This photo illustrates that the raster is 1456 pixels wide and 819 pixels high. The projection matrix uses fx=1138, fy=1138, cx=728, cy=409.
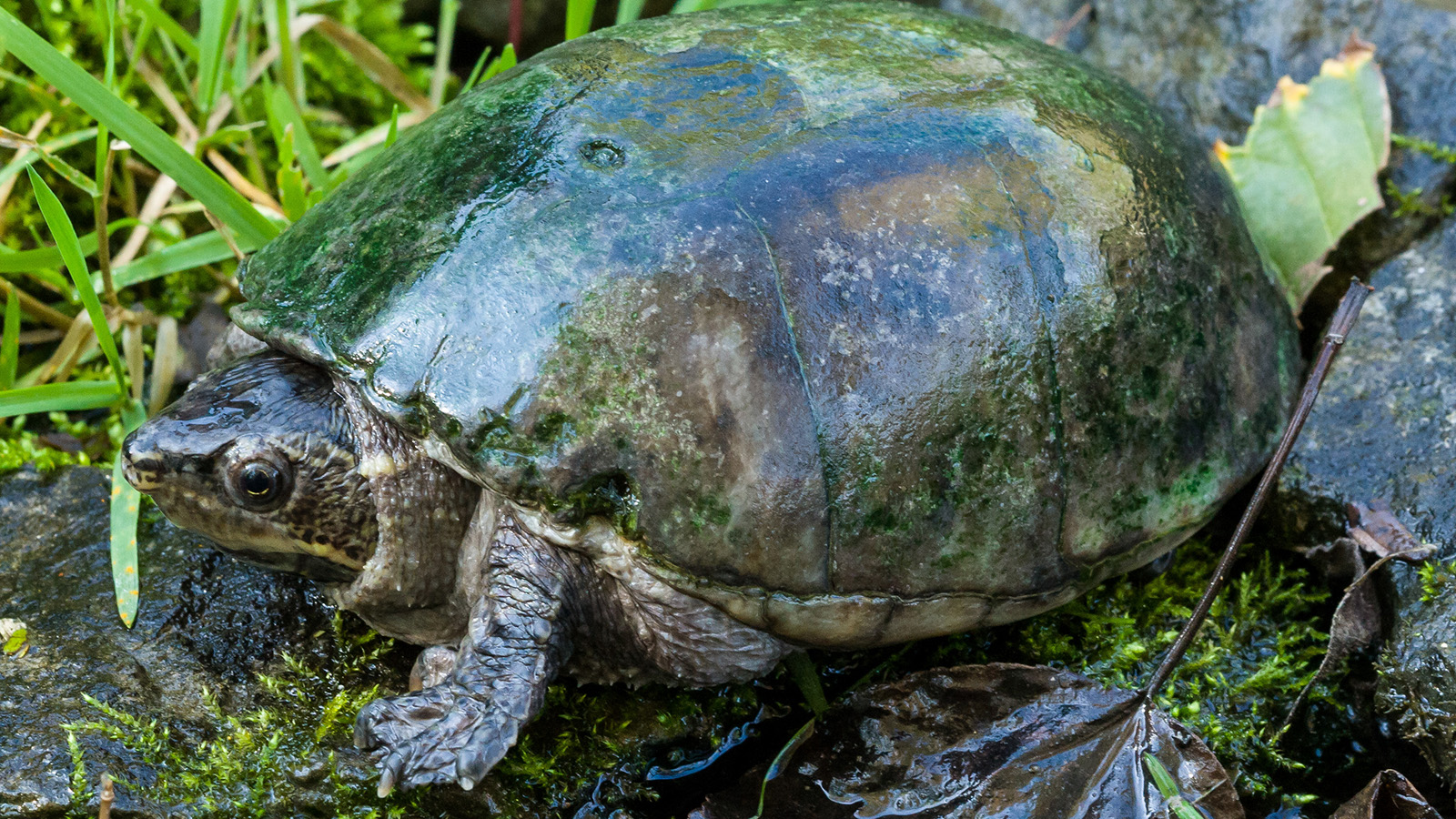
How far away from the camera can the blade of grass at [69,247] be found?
2.51 meters

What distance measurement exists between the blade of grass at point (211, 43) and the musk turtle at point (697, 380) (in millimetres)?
1069

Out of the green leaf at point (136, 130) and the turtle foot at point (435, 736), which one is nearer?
the turtle foot at point (435, 736)

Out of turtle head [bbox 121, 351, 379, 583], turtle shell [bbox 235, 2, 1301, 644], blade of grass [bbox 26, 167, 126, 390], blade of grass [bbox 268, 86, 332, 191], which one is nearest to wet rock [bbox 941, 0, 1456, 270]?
turtle shell [bbox 235, 2, 1301, 644]

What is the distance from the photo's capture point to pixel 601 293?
2.12 meters

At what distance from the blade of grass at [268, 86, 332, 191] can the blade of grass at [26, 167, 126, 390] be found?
737 mm

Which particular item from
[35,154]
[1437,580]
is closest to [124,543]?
[35,154]

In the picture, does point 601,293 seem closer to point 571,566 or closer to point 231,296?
point 571,566

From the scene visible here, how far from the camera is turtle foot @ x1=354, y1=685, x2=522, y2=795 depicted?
2033 mm

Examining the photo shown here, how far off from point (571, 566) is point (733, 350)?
55 cm

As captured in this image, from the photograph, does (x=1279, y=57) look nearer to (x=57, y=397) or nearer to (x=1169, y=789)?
(x=1169, y=789)

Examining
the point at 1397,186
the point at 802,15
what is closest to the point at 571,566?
the point at 802,15

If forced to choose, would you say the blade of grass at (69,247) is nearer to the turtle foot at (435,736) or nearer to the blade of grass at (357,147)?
the blade of grass at (357,147)

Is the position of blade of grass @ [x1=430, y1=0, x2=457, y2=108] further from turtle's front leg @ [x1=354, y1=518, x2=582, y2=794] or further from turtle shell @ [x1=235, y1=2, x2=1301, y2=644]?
turtle's front leg @ [x1=354, y1=518, x2=582, y2=794]

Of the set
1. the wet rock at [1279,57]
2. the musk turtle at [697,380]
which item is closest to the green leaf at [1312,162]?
the wet rock at [1279,57]
